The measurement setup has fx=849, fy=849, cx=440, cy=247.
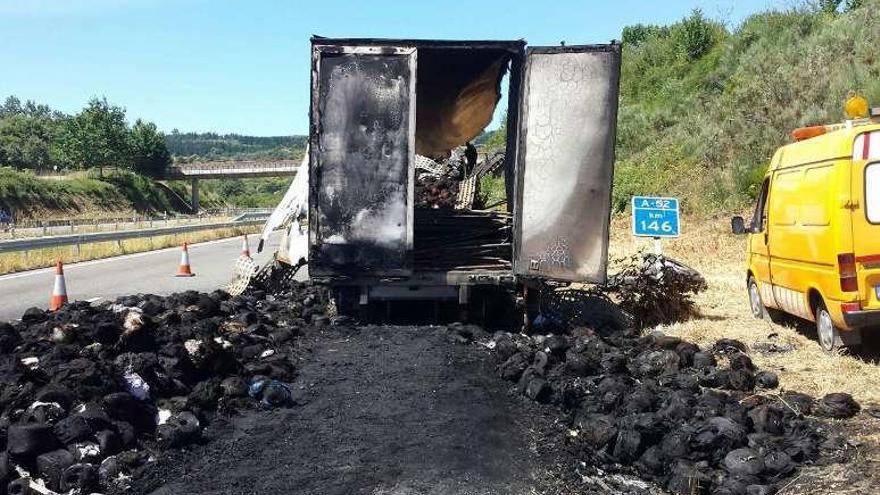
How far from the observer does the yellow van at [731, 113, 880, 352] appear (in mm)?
7512

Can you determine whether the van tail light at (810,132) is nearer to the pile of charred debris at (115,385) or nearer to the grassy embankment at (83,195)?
the pile of charred debris at (115,385)

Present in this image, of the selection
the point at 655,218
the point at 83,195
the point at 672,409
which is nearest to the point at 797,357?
the point at 672,409

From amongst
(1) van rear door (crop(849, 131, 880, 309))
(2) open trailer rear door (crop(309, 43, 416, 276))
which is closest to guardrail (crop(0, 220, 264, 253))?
(2) open trailer rear door (crop(309, 43, 416, 276))

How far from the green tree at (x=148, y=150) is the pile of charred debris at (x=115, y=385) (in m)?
85.4

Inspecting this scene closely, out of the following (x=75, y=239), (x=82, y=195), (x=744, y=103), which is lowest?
(x=75, y=239)

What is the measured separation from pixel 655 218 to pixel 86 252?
18.0 metres

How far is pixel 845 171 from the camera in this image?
7.64m

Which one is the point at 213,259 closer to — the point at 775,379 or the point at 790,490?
the point at 775,379

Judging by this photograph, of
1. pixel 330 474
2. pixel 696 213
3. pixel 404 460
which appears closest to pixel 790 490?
pixel 404 460

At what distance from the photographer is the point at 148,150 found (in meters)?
91.6

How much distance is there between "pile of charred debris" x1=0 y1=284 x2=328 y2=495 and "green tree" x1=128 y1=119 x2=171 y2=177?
85.4m

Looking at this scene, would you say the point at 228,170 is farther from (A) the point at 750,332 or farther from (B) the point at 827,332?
(B) the point at 827,332

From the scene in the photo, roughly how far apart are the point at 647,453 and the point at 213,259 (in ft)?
64.1

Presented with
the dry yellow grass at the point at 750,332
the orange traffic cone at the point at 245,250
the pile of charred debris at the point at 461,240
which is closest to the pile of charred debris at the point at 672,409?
the dry yellow grass at the point at 750,332
